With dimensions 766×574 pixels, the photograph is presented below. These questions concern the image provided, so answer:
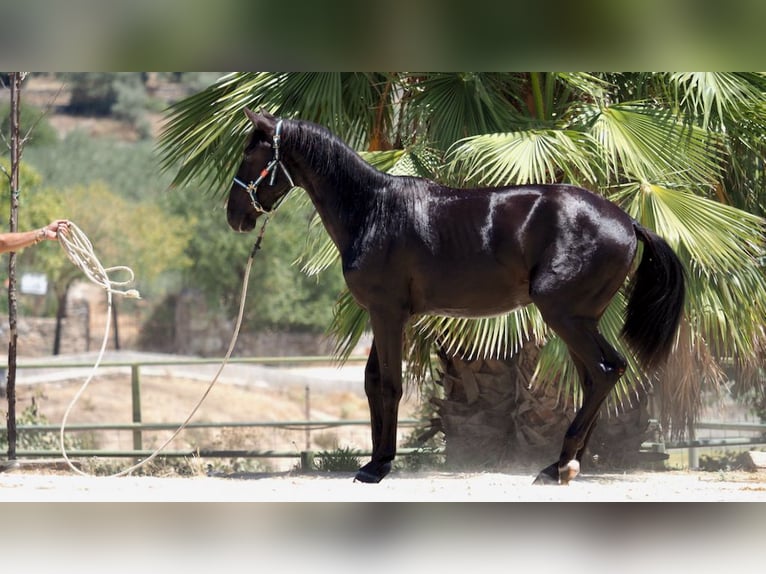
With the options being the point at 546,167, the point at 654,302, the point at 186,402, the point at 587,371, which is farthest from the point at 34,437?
the point at 186,402

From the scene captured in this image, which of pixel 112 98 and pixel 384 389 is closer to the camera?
pixel 384 389

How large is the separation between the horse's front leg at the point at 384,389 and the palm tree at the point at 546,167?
143cm

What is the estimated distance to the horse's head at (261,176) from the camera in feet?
16.5

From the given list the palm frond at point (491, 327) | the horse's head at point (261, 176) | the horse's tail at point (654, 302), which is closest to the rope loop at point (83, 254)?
the horse's head at point (261, 176)

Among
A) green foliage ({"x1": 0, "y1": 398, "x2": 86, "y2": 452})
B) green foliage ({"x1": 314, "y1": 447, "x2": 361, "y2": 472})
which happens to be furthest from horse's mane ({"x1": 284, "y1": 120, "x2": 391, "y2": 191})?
green foliage ({"x1": 0, "y1": 398, "x2": 86, "y2": 452})

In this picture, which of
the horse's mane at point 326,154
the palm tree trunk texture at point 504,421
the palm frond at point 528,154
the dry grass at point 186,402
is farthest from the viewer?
the dry grass at point 186,402

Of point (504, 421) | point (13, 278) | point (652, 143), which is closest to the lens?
point (652, 143)

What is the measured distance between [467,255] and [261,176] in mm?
1157

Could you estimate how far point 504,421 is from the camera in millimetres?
7836

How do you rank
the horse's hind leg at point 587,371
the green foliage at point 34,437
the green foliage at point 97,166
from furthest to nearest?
the green foliage at point 97,166 → the green foliage at point 34,437 → the horse's hind leg at point 587,371

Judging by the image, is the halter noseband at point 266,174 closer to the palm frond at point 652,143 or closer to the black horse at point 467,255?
the black horse at point 467,255

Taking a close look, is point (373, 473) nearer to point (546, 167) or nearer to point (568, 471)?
point (568, 471)

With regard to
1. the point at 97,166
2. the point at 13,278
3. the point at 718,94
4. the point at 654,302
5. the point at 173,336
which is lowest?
the point at 173,336
